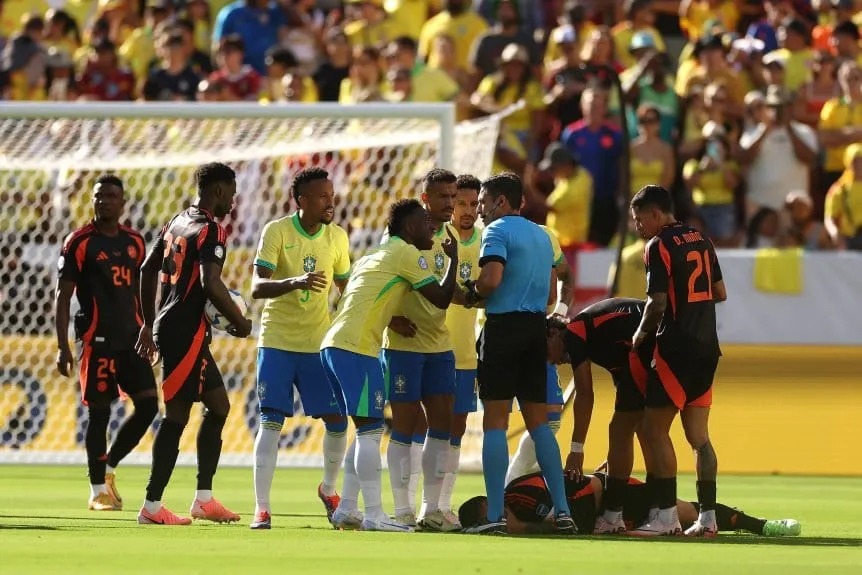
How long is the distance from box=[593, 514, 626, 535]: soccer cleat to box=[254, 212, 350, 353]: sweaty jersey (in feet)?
6.58

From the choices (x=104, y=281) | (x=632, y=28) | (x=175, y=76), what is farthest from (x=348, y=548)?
(x=632, y=28)

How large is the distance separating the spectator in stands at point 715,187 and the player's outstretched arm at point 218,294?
8971mm

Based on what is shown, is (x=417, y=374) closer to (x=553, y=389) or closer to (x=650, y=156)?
(x=553, y=389)

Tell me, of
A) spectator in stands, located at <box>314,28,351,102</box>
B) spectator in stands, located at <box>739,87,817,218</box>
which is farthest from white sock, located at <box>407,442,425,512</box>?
spectator in stands, located at <box>314,28,351,102</box>

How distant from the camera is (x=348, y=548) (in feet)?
28.9

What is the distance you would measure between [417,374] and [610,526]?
1434mm

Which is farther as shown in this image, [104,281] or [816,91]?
[816,91]

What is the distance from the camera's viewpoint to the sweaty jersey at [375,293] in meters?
10.0

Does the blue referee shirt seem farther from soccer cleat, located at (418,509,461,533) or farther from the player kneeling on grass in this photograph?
the player kneeling on grass

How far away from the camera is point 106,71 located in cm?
2089

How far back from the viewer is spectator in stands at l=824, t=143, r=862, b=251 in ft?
57.2

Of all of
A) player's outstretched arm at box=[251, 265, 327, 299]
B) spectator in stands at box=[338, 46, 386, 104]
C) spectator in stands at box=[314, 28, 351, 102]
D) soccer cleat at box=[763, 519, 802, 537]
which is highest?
spectator in stands at box=[314, 28, 351, 102]

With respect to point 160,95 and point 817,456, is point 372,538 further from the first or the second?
point 160,95

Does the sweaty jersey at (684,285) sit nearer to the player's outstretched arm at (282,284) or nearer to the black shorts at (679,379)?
the black shorts at (679,379)
